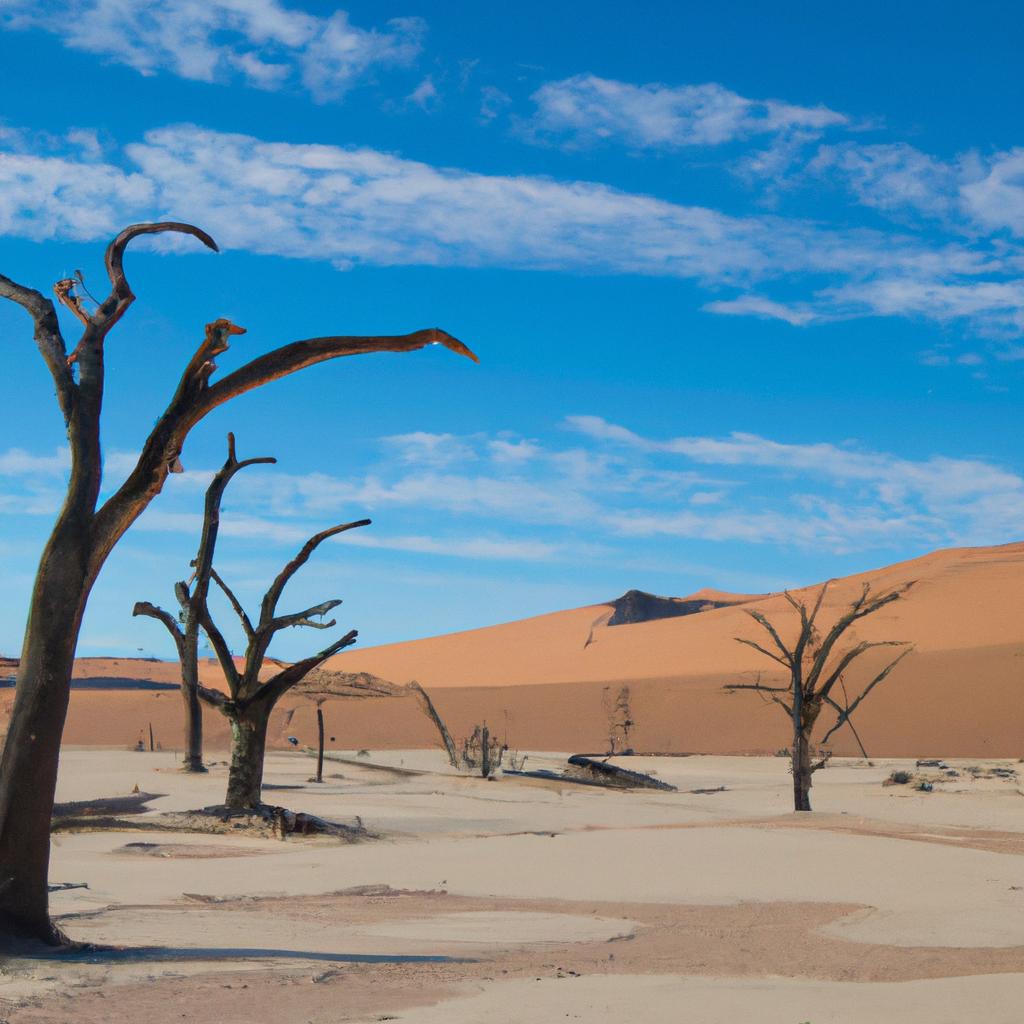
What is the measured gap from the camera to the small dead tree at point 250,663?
1531 centimetres

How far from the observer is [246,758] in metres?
15.3

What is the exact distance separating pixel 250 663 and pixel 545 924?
27.9ft

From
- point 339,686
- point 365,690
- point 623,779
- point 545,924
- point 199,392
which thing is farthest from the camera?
point 365,690

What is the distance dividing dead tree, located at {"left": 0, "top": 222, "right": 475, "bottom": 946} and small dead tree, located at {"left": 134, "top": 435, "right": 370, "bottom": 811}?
7574 mm

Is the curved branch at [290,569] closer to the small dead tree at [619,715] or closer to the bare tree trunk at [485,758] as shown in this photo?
the bare tree trunk at [485,758]

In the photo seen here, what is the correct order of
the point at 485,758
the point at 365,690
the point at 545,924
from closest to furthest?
1. the point at 545,924
2. the point at 485,758
3. the point at 365,690

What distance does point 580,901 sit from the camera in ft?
30.4

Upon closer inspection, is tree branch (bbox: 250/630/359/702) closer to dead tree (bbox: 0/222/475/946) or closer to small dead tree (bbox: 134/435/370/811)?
small dead tree (bbox: 134/435/370/811)

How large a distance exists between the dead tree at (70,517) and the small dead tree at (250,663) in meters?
7.57

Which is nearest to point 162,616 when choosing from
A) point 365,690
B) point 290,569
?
point 290,569

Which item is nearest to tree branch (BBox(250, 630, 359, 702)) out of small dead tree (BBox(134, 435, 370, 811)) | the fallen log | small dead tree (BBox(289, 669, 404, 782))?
small dead tree (BBox(134, 435, 370, 811))

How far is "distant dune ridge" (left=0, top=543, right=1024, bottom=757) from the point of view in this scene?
38038mm

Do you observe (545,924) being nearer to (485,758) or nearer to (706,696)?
(485,758)

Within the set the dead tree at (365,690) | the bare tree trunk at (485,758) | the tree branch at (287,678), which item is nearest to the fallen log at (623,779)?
the bare tree trunk at (485,758)
